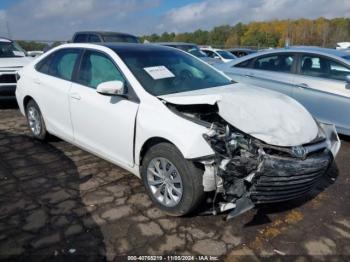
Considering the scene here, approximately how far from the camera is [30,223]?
331 centimetres

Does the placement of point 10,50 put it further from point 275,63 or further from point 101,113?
point 275,63

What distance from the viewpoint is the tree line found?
203 feet

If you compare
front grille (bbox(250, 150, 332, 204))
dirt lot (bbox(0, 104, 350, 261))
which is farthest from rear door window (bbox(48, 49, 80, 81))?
front grille (bbox(250, 150, 332, 204))

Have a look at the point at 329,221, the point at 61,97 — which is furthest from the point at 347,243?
the point at 61,97

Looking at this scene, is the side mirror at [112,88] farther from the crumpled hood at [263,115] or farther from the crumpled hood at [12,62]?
the crumpled hood at [12,62]

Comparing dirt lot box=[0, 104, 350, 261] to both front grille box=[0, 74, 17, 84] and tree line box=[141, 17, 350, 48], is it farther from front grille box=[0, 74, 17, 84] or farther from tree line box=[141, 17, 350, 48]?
tree line box=[141, 17, 350, 48]

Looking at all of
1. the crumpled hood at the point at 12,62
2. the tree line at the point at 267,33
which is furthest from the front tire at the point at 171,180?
the tree line at the point at 267,33

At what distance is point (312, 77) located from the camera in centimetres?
588

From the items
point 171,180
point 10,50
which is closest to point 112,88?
point 171,180

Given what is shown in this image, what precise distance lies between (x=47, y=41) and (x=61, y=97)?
1235cm

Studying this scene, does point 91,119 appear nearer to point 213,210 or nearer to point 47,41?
point 213,210

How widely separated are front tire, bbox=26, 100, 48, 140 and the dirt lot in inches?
38.1

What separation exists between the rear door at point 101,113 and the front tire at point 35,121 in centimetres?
112

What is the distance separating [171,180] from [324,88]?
11.7 feet
